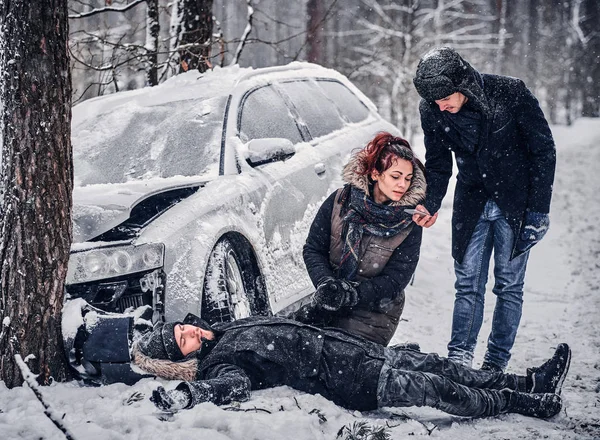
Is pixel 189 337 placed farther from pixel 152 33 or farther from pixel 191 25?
pixel 152 33

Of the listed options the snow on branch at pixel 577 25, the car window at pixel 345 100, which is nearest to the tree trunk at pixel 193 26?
the car window at pixel 345 100

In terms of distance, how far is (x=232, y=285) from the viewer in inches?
160

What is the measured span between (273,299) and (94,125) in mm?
1991

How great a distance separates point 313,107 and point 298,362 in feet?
10.4

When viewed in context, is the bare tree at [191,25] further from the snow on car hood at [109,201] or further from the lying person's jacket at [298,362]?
the lying person's jacket at [298,362]

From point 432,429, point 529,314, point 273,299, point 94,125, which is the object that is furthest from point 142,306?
point 529,314

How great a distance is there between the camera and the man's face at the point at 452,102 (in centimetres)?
371

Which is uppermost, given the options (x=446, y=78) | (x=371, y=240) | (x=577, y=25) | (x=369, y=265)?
(x=577, y=25)

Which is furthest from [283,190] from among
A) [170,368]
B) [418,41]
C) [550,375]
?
[418,41]

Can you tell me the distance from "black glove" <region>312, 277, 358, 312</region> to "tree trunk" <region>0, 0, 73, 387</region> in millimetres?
1306

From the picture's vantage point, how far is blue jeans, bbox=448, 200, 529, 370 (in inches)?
159

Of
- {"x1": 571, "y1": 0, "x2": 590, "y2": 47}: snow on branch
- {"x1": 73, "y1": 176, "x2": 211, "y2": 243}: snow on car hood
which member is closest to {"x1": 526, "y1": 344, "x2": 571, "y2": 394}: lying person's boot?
{"x1": 73, "y1": 176, "x2": 211, "y2": 243}: snow on car hood

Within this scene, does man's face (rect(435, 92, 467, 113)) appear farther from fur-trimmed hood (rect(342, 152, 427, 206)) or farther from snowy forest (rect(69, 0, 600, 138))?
snowy forest (rect(69, 0, 600, 138))

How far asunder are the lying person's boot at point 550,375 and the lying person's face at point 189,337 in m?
1.67
